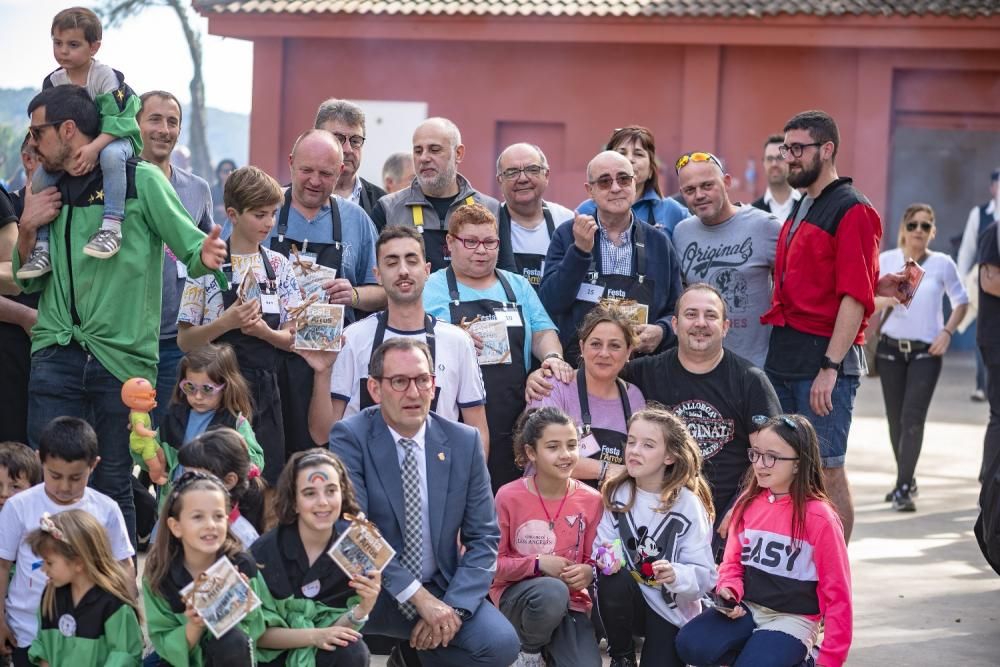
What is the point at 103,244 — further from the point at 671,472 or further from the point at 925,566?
the point at 925,566

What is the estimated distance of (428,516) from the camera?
510 cm

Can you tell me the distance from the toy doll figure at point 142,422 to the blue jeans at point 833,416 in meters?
2.90

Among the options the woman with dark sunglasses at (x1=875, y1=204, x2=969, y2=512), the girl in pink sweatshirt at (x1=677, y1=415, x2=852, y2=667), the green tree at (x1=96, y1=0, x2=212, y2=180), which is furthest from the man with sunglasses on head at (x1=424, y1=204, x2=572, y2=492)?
the green tree at (x1=96, y1=0, x2=212, y2=180)

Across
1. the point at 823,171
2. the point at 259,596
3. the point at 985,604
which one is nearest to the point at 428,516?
the point at 259,596

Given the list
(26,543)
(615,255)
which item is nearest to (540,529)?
(615,255)

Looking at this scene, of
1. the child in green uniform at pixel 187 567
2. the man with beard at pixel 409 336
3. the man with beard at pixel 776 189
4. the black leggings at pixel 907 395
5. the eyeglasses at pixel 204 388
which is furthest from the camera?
the black leggings at pixel 907 395

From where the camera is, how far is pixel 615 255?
6.39m

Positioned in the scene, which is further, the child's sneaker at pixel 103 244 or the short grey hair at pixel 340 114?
the short grey hair at pixel 340 114

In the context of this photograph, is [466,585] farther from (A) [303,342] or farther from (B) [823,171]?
(B) [823,171]

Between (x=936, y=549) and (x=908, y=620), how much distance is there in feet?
5.43

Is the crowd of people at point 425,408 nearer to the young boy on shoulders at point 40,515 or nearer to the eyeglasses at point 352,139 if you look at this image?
the young boy on shoulders at point 40,515

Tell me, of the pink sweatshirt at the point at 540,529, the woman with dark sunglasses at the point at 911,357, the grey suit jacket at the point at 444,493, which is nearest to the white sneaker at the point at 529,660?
the pink sweatshirt at the point at 540,529

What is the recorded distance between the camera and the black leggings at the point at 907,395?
909cm

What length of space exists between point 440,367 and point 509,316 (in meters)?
0.55
